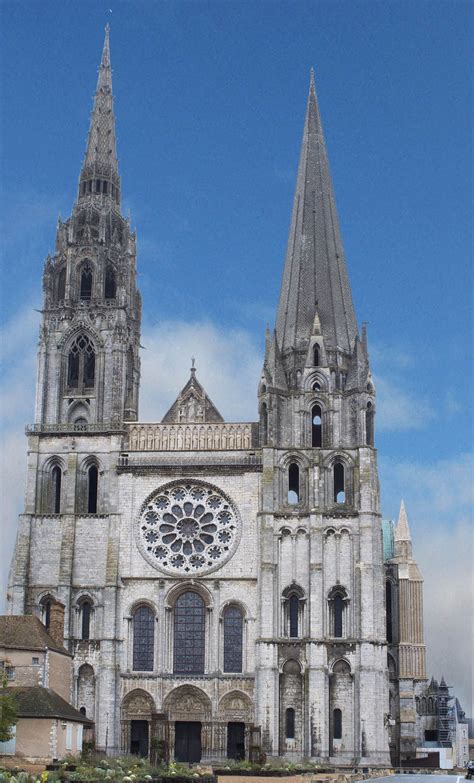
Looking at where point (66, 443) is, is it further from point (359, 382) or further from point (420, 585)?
point (420, 585)

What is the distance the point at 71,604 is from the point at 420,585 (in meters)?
19.9

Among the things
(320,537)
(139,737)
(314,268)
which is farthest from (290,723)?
(314,268)

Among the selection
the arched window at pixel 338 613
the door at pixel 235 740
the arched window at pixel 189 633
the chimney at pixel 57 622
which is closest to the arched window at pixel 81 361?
the chimney at pixel 57 622

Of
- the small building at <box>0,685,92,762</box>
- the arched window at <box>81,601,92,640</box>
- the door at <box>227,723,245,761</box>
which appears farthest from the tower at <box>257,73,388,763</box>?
the small building at <box>0,685,92,762</box>

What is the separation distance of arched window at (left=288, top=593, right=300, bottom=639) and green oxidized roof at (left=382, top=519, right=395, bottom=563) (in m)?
14.0

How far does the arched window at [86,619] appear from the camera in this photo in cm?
6038

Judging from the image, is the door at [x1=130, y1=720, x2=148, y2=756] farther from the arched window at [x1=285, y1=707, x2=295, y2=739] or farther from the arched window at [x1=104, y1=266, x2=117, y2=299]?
the arched window at [x1=104, y1=266, x2=117, y2=299]

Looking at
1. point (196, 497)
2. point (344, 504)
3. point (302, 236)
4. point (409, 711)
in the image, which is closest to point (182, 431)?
point (196, 497)

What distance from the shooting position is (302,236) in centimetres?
6806

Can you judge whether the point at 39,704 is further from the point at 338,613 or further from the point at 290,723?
the point at 338,613

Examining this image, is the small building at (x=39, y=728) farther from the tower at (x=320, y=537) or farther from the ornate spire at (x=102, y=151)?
the ornate spire at (x=102, y=151)

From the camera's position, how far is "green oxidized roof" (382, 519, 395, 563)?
73.8 meters

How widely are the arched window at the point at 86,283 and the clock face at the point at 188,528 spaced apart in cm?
1199

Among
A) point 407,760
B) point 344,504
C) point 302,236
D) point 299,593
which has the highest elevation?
point 302,236
